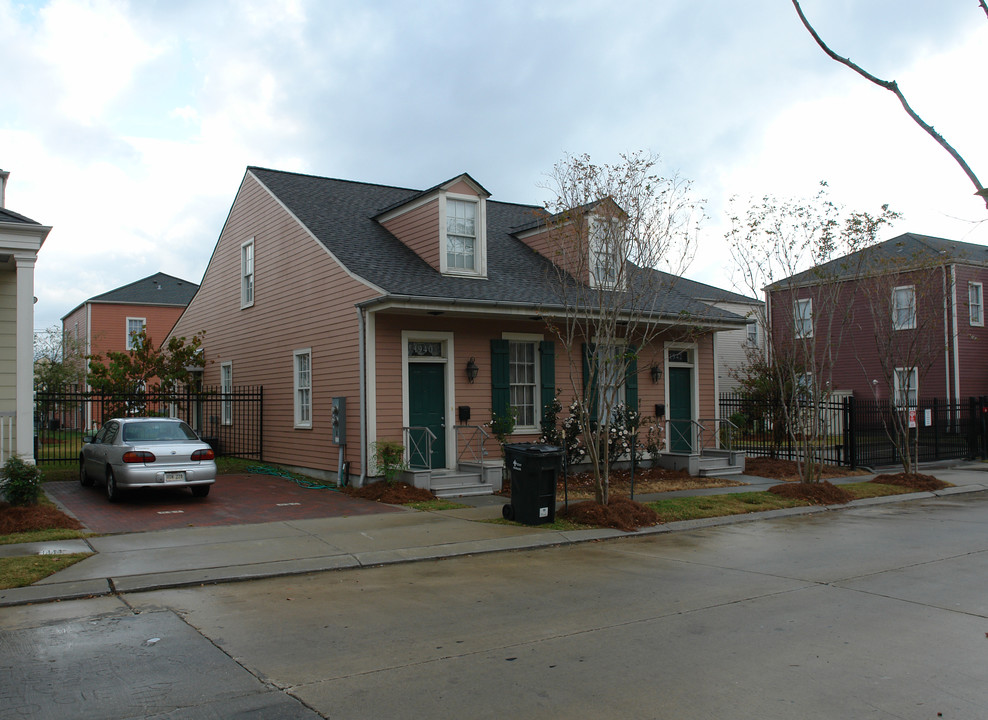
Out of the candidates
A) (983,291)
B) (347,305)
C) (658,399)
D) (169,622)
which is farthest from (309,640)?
(983,291)

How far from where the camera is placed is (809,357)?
15586 mm

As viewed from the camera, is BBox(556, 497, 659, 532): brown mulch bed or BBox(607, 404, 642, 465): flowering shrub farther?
BBox(607, 404, 642, 465): flowering shrub

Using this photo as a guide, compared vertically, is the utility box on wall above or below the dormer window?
below

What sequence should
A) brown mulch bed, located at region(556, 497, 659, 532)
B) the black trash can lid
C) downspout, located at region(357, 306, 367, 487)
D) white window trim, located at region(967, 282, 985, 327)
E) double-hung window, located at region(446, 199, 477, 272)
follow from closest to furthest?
the black trash can lid, brown mulch bed, located at region(556, 497, 659, 532), downspout, located at region(357, 306, 367, 487), double-hung window, located at region(446, 199, 477, 272), white window trim, located at region(967, 282, 985, 327)

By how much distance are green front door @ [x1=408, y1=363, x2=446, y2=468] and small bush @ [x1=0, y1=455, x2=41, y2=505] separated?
6.38 metres

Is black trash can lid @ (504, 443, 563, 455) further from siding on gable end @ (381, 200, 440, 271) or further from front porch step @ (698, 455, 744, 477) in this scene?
front porch step @ (698, 455, 744, 477)

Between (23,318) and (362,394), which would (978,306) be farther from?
(23,318)

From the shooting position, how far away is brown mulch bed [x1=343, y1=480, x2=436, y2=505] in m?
13.4

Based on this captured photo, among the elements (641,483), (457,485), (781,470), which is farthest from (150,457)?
(781,470)

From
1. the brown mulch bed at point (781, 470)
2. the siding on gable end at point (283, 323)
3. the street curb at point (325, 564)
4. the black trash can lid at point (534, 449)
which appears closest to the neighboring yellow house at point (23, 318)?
the street curb at point (325, 564)

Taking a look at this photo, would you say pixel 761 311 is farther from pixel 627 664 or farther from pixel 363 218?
pixel 627 664

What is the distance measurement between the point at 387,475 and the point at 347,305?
3519 millimetres

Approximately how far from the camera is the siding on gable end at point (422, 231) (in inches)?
648

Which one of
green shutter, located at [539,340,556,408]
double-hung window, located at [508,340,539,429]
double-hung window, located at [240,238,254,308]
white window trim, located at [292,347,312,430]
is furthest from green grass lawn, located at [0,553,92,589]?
double-hung window, located at [240,238,254,308]
